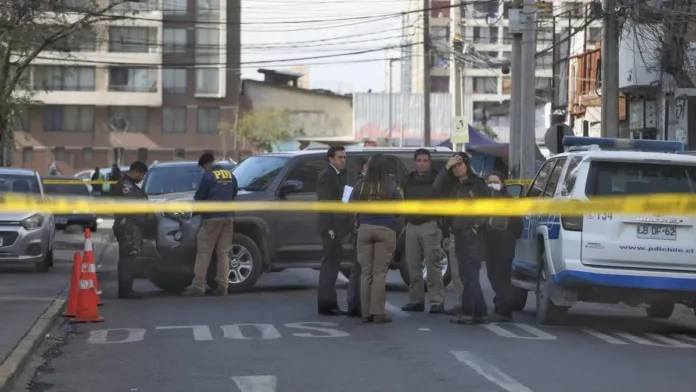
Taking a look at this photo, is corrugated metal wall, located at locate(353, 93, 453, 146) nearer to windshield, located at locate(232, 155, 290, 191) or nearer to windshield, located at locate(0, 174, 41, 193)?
windshield, located at locate(0, 174, 41, 193)

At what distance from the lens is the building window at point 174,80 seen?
81.8 m

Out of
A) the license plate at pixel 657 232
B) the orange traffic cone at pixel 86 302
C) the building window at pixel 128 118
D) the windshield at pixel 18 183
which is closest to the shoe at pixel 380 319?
the license plate at pixel 657 232

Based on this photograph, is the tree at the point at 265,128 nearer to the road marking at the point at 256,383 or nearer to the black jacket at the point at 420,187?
the black jacket at the point at 420,187

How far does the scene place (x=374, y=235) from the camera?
45.4 ft

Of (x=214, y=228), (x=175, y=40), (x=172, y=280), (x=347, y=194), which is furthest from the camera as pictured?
(x=175, y=40)

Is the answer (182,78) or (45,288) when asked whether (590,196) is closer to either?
(45,288)

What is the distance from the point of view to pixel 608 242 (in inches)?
496

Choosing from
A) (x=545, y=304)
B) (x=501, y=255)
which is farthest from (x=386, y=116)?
(x=545, y=304)

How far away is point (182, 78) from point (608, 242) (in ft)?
234

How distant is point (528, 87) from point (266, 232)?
9.91 meters

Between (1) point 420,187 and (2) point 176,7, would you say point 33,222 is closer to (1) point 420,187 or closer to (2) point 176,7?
(1) point 420,187

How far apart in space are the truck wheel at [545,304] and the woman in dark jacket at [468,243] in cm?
61

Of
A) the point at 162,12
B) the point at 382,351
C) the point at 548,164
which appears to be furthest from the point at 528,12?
the point at 162,12

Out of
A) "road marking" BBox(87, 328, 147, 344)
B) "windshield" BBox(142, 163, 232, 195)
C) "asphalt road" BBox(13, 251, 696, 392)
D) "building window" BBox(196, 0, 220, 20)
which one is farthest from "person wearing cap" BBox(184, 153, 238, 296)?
"building window" BBox(196, 0, 220, 20)
